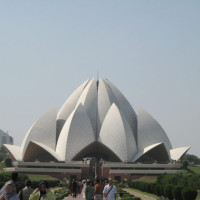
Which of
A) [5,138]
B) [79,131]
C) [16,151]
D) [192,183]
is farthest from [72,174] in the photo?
[5,138]

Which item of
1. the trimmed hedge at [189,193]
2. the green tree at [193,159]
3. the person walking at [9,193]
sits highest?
the green tree at [193,159]

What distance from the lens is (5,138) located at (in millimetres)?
172875

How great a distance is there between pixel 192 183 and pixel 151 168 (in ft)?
62.1

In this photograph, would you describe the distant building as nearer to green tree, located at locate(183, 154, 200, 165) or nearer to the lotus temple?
green tree, located at locate(183, 154, 200, 165)

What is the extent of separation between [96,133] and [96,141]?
202cm

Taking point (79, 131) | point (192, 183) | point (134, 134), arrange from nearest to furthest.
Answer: point (192, 183)
point (79, 131)
point (134, 134)

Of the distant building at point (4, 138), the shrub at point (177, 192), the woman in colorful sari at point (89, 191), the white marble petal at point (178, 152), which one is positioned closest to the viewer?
the woman in colorful sari at point (89, 191)

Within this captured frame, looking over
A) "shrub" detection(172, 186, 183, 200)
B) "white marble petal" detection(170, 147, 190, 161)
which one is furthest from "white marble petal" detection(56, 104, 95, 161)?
"shrub" detection(172, 186, 183, 200)

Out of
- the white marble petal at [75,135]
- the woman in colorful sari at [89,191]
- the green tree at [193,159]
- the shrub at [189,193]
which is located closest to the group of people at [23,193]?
the woman in colorful sari at [89,191]

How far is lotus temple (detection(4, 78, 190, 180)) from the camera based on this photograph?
147 feet

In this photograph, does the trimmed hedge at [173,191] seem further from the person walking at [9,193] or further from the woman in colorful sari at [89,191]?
the person walking at [9,193]

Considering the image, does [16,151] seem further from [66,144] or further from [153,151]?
[153,151]

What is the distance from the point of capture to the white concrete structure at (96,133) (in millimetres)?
47219

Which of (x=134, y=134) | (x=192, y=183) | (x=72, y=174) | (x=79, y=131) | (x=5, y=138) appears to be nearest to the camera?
(x=192, y=183)
